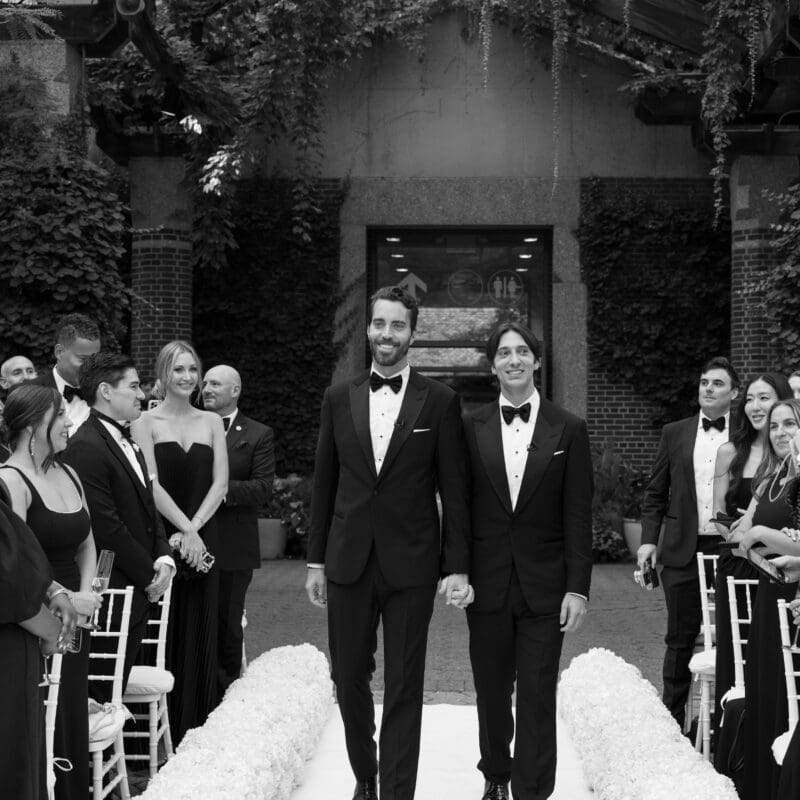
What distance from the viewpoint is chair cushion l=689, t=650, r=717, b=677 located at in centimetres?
596

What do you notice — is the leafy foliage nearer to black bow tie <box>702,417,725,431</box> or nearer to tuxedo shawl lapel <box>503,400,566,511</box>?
black bow tie <box>702,417,725,431</box>

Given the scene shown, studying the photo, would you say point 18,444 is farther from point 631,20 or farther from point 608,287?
point 608,287

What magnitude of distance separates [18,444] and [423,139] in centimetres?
1169

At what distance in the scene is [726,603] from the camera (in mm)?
5809

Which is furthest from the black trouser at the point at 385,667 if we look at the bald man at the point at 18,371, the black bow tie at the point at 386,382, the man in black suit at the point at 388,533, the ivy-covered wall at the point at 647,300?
the ivy-covered wall at the point at 647,300

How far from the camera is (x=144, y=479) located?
18.7ft

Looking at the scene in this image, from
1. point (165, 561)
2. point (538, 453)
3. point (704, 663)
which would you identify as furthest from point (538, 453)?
point (165, 561)

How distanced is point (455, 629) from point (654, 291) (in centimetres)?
676

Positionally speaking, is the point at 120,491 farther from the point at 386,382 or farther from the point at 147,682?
the point at 386,382

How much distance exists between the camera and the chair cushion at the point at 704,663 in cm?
596

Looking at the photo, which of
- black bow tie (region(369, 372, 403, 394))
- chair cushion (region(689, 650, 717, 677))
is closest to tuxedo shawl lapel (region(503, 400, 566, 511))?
black bow tie (region(369, 372, 403, 394))

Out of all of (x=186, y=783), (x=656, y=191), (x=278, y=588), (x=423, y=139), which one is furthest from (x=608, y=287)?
(x=186, y=783)

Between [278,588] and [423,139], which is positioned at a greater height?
[423,139]

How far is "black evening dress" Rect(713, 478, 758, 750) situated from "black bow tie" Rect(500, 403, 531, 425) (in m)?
1.34
